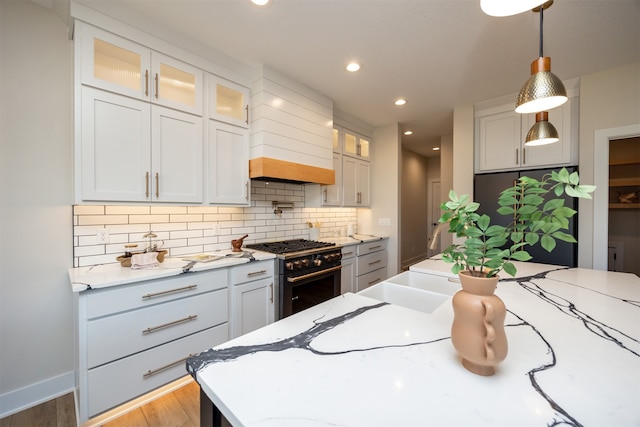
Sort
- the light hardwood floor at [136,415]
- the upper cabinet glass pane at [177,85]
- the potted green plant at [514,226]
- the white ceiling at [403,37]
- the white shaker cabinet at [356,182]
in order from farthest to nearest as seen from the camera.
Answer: the white shaker cabinet at [356,182] < the upper cabinet glass pane at [177,85] < the white ceiling at [403,37] < the light hardwood floor at [136,415] < the potted green plant at [514,226]

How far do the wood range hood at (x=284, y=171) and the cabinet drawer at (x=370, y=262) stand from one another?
1187 millimetres

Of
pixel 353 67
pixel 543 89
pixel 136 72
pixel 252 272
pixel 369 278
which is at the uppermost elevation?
pixel 353 67

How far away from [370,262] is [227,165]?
228 cm

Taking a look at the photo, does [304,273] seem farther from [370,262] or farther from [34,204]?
[34,204]

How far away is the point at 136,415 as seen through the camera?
1581 mm

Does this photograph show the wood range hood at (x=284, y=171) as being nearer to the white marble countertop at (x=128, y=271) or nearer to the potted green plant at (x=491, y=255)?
the white marble countertop at (x=128, y=271)

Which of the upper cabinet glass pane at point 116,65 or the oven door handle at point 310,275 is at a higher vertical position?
the upper cabinet glass pane at point 116,65

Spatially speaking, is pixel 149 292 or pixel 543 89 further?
pixel 149 292

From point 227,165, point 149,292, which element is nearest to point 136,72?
point 227,165

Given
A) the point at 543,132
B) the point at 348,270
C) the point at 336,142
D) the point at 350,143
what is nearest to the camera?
the point at 543,132

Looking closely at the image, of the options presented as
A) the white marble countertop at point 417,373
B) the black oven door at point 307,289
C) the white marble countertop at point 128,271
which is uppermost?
the white marble countertop at point 128,271

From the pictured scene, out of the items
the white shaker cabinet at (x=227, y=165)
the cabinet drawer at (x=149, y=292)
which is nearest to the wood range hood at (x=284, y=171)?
the white shaker cabinet at (x=227, y=165)

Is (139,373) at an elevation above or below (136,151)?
below

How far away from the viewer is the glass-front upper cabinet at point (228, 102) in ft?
7.14
